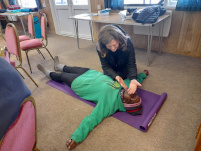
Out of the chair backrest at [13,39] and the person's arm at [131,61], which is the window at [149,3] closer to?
the person's arm at [131,61]

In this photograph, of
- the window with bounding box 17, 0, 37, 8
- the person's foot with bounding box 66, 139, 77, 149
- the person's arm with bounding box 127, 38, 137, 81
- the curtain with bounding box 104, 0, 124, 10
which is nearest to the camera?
the person's foot with bounding box 66, 139, 77, 149

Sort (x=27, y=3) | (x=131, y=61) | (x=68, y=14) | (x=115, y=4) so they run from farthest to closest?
(x=27, y=3) → (x=68, y=14) → (x=115, y=4) → (x=131, y=61)

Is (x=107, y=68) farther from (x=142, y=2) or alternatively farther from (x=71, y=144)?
(x=142, y=2)

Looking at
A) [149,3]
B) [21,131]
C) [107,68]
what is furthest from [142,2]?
[21,131]

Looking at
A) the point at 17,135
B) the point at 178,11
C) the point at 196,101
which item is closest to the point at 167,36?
the point at 178,11

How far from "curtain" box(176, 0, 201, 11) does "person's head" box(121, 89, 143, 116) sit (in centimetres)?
167

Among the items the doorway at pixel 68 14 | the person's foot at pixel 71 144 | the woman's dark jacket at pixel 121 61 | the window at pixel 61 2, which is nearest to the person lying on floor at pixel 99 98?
the person's foot at pixel 71 144

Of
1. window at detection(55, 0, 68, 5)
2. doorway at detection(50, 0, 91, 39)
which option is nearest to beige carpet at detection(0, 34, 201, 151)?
doorway at detection(50, 0, 91, 39)

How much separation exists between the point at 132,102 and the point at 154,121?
0.96ft

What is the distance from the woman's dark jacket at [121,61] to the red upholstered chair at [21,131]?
1.05m

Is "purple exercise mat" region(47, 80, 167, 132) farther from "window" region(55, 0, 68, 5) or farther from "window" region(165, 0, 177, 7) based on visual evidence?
"window" region(55, 0, 68, 5)

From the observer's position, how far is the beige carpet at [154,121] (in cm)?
123

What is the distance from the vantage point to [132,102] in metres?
1.34

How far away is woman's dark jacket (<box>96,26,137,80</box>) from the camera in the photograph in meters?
1.59
